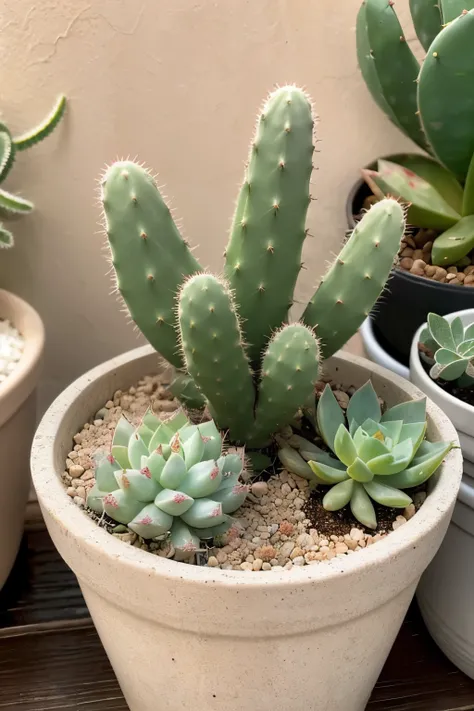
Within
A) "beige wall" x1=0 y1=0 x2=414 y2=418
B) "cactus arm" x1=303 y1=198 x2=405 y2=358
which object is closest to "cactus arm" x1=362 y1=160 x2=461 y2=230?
"beige wall" x1=0 y1=0 x2=414 y2=418

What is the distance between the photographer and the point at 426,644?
986 millimetres

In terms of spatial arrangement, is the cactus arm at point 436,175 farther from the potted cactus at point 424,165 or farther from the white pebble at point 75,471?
the white pebble at point 75,471

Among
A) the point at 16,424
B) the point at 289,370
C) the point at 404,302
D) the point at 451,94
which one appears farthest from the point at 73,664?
the point at 451,94

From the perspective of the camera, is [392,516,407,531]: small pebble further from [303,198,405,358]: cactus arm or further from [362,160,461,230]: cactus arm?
[362,160,461,230]: cactus arm

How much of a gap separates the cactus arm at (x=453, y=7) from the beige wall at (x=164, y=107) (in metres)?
0.19

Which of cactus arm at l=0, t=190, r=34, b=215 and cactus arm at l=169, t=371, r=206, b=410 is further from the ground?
cactus arm at l=0, t=190, r=34, b=215

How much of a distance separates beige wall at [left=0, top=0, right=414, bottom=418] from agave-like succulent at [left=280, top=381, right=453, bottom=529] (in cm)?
42

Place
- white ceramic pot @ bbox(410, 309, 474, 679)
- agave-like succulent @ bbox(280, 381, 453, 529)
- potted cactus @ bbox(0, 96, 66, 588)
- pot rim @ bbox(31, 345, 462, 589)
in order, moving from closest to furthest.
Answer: pot rim @ bbox(31, 345, 462, 589)
agave-like succulent @ bbox(280, 381, 453, 529)
white ceramic pot @ bbox(410, 309, 474, 679)
potted cactus @ bbox(0, 96, 66, 588)

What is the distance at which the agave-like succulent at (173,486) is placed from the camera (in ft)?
2.05

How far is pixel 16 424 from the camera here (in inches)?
36.0

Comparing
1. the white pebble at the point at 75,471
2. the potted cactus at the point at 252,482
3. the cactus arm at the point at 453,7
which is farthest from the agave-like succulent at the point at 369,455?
the cactus arm at the point at 453,7

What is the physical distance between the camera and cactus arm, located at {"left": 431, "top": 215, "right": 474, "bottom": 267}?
0.91m

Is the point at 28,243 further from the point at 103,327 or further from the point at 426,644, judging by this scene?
the point at 426,644

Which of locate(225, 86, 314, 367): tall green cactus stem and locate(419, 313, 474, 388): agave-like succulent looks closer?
locate(225, 86, 314, 367): tall green cactus stem
